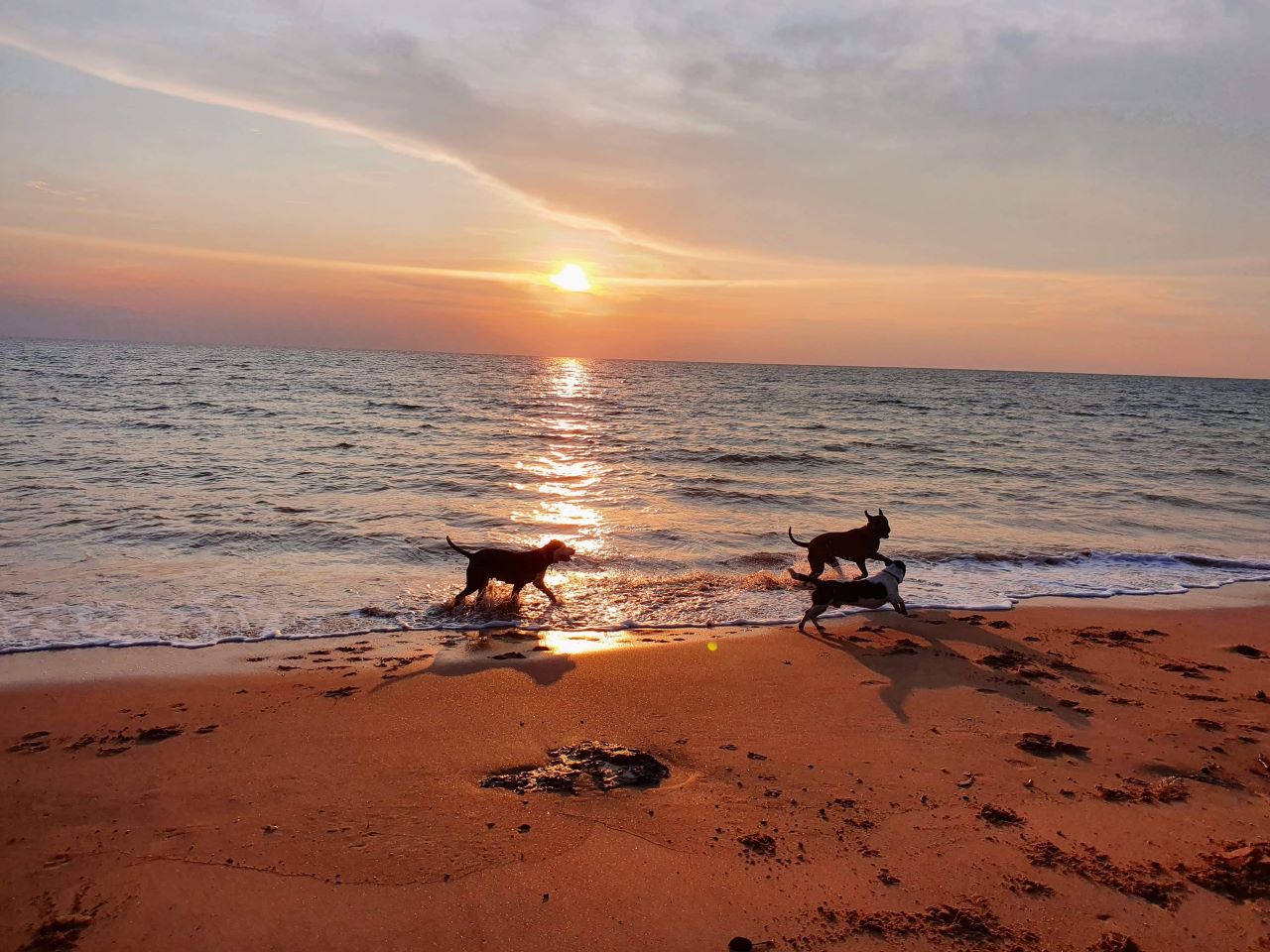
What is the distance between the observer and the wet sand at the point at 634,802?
146 inches

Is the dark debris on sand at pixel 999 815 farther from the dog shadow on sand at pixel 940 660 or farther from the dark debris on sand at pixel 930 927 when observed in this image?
the dog shadow on sand at pixel 940 660

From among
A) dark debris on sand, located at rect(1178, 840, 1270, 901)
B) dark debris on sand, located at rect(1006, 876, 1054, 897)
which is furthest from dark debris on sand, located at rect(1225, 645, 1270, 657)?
dark debris on sand, located at rect(1006, 876, 1054, 897)

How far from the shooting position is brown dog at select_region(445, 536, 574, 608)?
28.8ft

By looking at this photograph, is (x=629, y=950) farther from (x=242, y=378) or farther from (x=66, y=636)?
(x=242, y=378)

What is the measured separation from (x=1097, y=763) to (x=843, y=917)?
2818 millimetres

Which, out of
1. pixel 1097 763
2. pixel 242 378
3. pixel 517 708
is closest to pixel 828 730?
pixel 1097 763

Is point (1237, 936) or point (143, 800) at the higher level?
point (1237, 936)

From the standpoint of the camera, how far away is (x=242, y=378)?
53312 mm

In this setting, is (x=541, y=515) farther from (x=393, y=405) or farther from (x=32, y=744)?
(x=393, y=405)

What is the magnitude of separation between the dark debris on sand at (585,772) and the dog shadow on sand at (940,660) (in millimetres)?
2302

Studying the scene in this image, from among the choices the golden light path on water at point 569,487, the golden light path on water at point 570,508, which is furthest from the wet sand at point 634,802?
the golden light path on water at point 569,487

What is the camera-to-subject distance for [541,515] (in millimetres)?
14609

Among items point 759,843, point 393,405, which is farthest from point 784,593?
point 393,405

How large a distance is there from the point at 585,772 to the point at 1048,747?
135 inches
